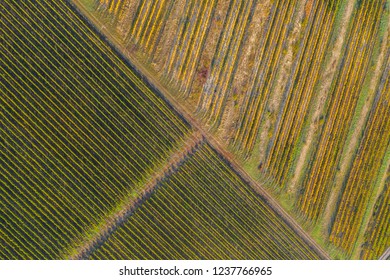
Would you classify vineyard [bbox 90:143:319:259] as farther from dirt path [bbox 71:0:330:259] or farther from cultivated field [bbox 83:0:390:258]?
cultivated field [bbox 83:0:390:258]

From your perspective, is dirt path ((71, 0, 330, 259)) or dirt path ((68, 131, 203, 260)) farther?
dirt path ((68, 131, 203, 260))

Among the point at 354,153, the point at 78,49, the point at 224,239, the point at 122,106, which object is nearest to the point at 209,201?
the point at 224,239

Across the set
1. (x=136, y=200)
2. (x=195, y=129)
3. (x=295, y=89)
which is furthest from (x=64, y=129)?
(x=295, y=89)

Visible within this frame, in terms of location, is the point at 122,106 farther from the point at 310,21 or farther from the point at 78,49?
the point at 310,21

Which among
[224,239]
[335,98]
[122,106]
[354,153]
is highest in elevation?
[122,106]

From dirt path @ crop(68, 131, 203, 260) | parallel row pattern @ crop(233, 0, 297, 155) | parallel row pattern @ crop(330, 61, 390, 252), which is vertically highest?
parallel row pattern @ crop(233, 0, 297, 155)

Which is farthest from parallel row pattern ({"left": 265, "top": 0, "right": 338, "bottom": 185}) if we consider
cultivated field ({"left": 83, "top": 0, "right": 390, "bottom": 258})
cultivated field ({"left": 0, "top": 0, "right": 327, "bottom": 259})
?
cultivated field ({"left": 0, "top": 0, "right": 327, "bottom": 259})

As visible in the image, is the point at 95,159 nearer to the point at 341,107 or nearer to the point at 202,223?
the point at 202,223
